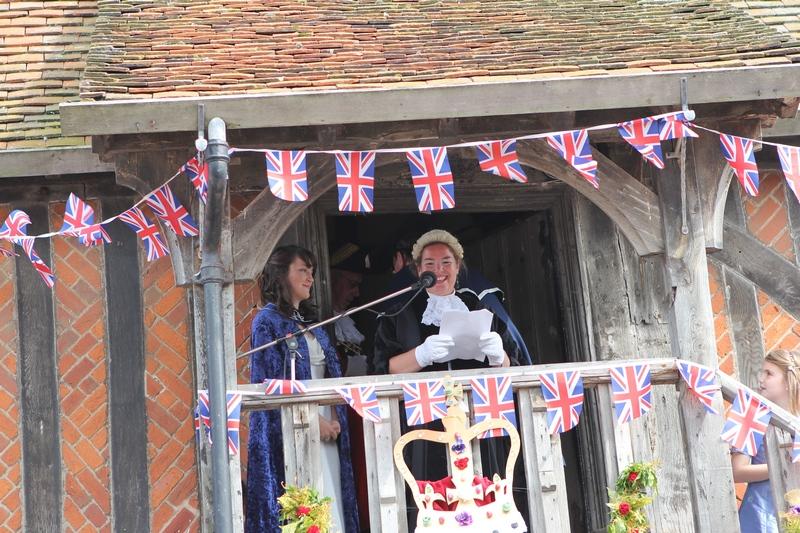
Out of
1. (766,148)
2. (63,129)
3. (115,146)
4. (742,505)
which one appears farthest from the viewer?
(766,148)

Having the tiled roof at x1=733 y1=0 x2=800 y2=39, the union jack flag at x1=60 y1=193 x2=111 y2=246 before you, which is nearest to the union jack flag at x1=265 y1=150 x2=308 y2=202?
the union jack flag at x1=60 y1=193 x2=111 y2=246

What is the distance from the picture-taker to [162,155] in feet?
19.4

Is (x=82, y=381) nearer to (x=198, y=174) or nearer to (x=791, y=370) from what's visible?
(x=198, y=174)

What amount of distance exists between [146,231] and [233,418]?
106 cm

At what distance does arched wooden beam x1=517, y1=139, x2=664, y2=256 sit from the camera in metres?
5.98

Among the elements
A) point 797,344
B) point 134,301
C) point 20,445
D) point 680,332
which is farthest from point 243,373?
point 797,344

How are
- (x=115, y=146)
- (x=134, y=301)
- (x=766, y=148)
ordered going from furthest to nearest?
(x=766, y=148)
(x=134, y=301)
(x=115, y=146)

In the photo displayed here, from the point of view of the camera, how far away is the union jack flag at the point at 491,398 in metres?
5.73

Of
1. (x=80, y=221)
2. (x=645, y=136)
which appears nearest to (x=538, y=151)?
(x=645, y=136)

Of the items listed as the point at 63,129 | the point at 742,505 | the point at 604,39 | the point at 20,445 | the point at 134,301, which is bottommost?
the point at 742,505

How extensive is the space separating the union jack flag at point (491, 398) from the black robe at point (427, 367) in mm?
592

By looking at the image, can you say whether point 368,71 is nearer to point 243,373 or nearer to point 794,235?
point 243,373

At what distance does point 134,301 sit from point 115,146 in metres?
1.25

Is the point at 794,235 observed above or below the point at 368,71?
below
